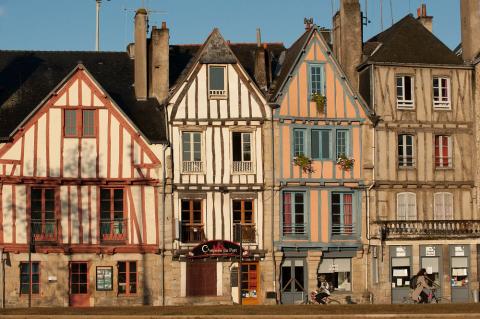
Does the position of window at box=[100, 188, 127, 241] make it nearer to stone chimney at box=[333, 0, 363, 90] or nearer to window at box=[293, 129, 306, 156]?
window at box=[293, 129, 306, 156]

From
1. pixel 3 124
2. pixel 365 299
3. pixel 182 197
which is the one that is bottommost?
pixel 365 299

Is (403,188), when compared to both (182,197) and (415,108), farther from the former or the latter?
(182,197)

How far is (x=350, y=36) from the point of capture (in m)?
47.4

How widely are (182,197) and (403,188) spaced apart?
31.3 feet

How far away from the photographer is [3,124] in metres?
44.0

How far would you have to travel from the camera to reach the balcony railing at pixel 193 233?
44431mm

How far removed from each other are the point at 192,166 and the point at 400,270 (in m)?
9.81

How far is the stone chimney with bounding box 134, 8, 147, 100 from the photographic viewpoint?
46.1 m

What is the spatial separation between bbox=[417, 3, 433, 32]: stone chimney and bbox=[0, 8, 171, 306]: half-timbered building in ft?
48.0

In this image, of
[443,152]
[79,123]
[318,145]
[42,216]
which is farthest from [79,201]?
[443,152]

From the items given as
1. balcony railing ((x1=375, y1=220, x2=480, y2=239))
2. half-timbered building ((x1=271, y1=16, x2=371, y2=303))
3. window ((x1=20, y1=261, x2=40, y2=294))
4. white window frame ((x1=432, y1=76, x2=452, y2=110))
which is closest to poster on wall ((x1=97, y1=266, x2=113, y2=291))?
window ((x1=20, y1=261, x2=40, y2=294))

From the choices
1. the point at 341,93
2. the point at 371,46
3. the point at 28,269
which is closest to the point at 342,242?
the point at 341,93

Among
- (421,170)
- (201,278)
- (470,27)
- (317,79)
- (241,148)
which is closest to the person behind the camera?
(201,278)

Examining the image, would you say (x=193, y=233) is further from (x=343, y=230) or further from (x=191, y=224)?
(x=343, y=230)
